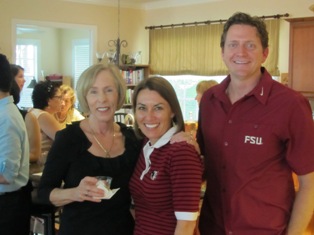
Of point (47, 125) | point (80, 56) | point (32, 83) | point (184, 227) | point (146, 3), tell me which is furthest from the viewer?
point (80, 56)

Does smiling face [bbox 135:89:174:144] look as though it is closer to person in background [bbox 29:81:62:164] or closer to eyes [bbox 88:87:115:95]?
eyes [bbox 88:87:115:95]

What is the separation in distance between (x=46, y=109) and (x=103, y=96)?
237 centimetres

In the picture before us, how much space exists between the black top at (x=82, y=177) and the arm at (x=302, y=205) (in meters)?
0.67

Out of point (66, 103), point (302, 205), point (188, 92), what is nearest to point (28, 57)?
point (188, 92)

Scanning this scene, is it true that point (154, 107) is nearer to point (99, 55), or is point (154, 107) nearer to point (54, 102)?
point (54, 102)

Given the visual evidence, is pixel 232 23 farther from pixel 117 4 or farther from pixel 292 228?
pixel 117 4

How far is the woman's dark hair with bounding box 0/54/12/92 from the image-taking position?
7.23 feet

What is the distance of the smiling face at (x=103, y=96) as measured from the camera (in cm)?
181

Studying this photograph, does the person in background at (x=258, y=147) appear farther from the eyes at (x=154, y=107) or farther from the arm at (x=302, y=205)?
the eyes at (x=154, y=107)

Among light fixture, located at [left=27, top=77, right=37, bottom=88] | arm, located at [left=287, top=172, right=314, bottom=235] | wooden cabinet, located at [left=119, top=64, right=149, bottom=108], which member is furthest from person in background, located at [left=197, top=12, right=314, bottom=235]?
light fixture, located at [left=27, top=77, right=37, bottom=88]

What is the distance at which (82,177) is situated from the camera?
1.73 meters

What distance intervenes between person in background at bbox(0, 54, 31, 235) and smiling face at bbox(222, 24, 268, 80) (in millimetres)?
1188

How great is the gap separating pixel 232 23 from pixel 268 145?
50 cm

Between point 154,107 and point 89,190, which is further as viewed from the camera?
point 154,107
